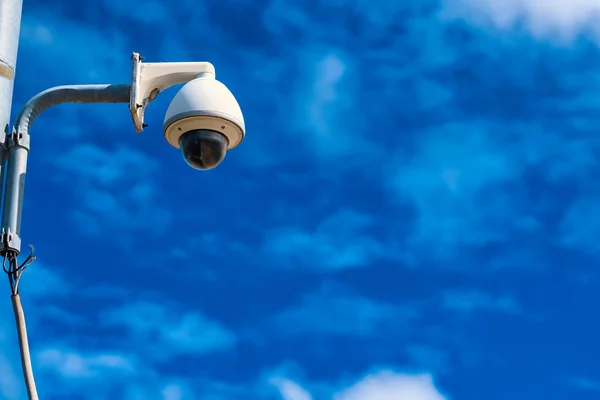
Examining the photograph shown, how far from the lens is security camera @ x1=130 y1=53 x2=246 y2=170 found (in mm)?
5137

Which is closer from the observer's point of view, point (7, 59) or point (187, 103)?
point (7, 59)

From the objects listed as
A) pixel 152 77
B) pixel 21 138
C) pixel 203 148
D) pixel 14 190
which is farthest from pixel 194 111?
pixel 14 190

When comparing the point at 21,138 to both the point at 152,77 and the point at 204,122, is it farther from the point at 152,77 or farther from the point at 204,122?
the point at 204,122

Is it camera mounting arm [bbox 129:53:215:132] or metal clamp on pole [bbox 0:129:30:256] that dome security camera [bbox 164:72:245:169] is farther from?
metal clamp on pole [bbox 0:129:30:256]

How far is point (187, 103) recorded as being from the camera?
5152 mm

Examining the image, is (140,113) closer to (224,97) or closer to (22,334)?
(224,97)

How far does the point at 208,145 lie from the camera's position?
17.2 ft

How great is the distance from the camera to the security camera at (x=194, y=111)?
5137mm

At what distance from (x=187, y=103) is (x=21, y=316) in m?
1.38

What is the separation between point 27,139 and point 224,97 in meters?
1.04

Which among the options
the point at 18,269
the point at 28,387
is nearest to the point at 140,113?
the point at 18,269

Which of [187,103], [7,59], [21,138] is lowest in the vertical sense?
[21,138]

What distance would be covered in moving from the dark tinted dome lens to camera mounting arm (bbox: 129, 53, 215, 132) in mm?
255

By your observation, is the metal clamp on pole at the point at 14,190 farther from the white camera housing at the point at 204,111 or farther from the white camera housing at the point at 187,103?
the white camera housing at the point at 204,111
